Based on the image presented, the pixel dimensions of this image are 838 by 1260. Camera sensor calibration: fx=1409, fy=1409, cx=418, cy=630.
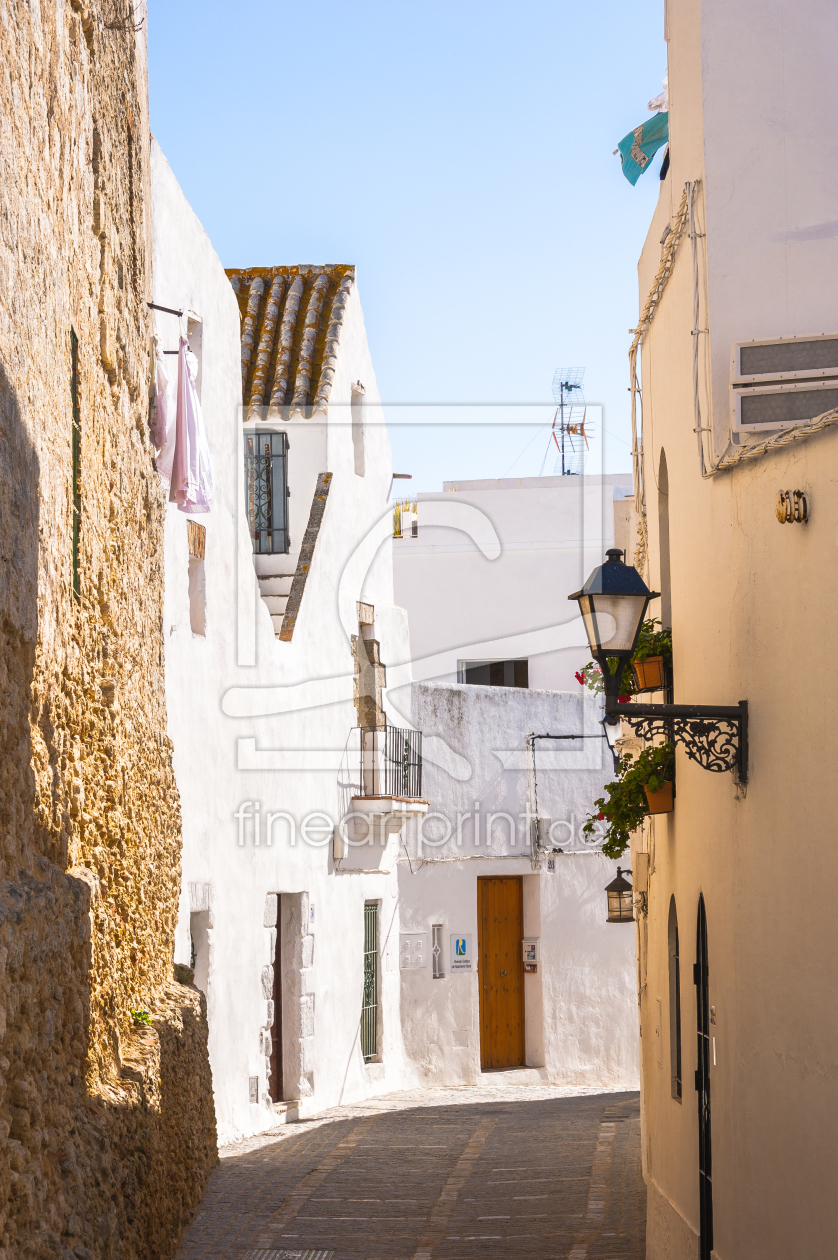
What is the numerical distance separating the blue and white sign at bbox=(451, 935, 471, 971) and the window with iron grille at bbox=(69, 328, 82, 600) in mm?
12075

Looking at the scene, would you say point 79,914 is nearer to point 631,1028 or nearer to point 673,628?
point 673,628

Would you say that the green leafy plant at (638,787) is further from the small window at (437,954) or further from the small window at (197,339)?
the small window at (437,954)

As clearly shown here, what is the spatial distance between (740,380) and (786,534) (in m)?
1.63

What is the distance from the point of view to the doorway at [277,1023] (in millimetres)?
14250

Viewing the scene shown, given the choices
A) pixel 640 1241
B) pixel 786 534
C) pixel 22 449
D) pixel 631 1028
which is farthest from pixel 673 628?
pixel 631 1028

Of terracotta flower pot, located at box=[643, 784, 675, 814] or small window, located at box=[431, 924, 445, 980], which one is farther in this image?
small window, located at box=[431, 924, 445, 980]

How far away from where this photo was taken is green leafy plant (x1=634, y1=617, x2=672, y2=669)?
8547 mm

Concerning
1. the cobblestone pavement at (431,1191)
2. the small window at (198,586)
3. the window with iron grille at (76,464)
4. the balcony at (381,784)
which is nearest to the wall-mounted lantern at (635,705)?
the window with iron grille at (76,464)

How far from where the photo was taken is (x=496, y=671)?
24.7 m

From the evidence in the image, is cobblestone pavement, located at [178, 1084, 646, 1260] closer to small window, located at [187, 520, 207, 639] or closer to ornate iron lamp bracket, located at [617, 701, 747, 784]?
ornate iron lamp bracket, located at [617, 701, 747, 784]

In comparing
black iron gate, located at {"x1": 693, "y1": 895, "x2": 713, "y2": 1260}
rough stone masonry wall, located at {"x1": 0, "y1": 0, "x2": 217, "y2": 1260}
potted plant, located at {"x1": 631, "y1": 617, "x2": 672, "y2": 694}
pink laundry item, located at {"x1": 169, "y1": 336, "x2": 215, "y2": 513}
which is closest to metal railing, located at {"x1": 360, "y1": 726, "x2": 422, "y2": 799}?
pink laundry item, located at {"x1": 169, "y1": 336, "x2": 215, "y2": 513}

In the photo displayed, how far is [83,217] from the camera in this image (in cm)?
750

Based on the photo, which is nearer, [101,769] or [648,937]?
[101,769]

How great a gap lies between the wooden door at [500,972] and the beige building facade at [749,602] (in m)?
8.90
